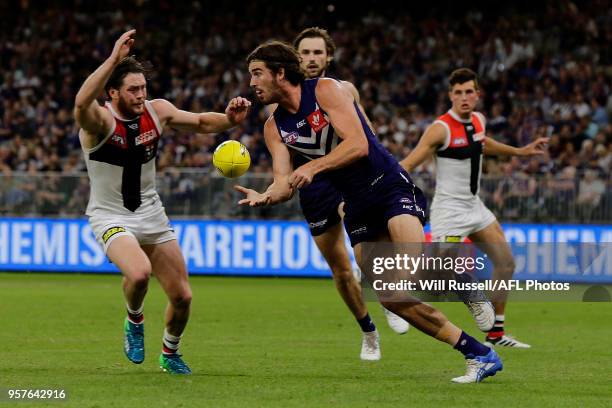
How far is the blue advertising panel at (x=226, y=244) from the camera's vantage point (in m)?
21.3

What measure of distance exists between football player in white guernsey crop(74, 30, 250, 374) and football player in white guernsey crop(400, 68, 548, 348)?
326 cm

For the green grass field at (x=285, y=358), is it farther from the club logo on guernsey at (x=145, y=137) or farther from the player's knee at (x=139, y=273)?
the club logo on guernsey at (x=145, y=137)

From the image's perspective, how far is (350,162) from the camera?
835 centimetres

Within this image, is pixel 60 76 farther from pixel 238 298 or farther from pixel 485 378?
pixel 485 378

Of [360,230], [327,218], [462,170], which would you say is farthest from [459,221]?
[360,230]

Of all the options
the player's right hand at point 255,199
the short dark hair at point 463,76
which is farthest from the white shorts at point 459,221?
the player's right hand at point 255,199

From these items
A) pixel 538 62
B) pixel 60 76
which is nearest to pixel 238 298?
pixel 538 62

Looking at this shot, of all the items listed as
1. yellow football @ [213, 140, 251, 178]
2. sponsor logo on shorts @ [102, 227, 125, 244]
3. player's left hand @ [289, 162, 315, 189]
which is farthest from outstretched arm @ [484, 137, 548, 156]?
player's left hand @ [289, 162, 315, 189]

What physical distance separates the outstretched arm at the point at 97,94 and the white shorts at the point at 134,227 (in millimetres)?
701

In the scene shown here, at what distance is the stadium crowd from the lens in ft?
74.4

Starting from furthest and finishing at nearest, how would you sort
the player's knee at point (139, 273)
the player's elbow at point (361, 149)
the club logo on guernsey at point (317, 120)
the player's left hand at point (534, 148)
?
the player's left hand at point (534, 148)
the player's knee at point (139, 273)
the club logo on guernsey at point (317, 120)
the player's elbow at point (361, 149)

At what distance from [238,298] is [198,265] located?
4938mm

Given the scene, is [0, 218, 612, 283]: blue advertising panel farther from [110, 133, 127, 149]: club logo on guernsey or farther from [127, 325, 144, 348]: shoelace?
[110, 133, 127, 149]: club logo on guernsey

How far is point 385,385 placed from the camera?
28.1ft
